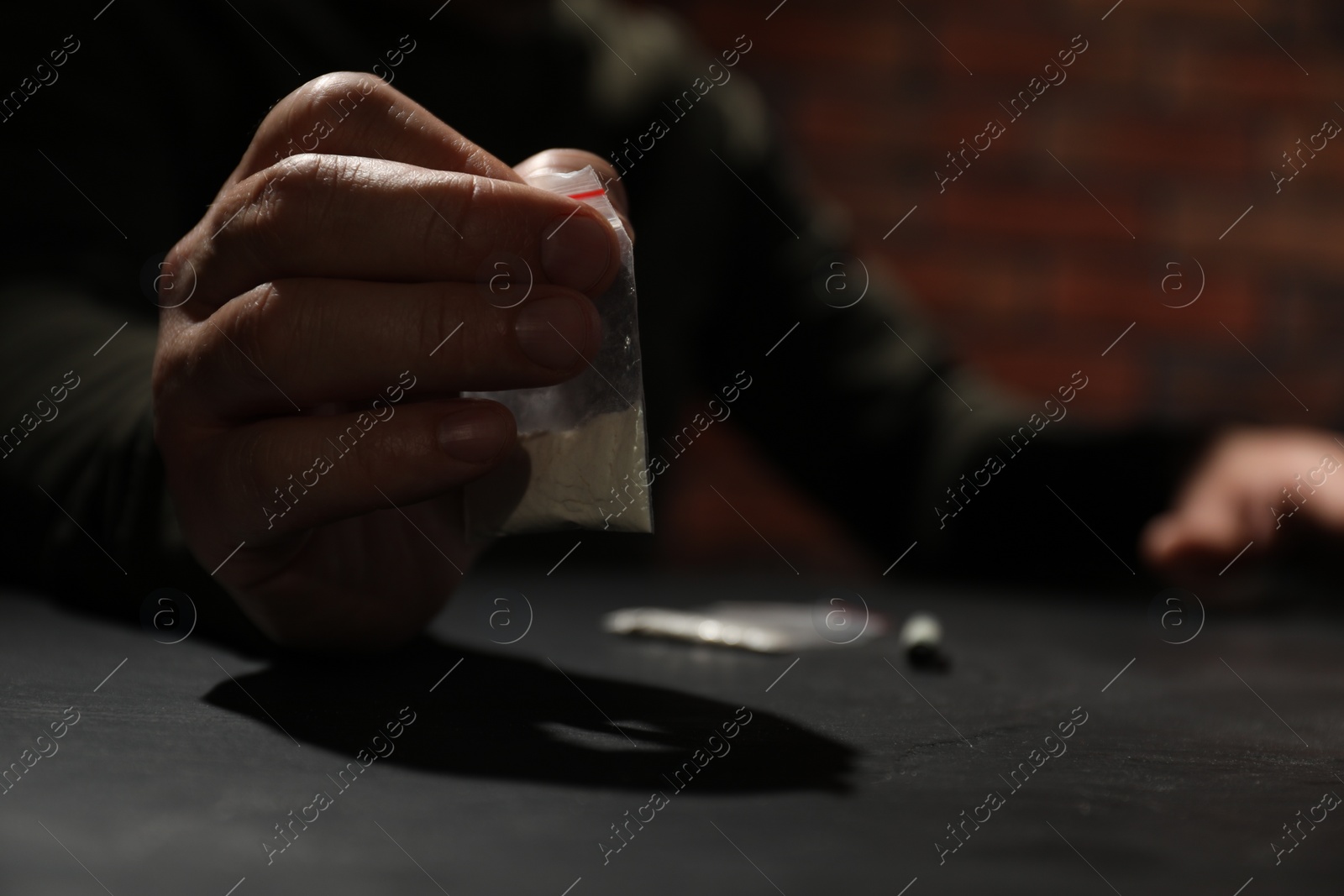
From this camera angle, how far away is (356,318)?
397mm

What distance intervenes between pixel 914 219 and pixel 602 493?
1.64 metres

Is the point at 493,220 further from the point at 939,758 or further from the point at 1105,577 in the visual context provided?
the point at 1105,577

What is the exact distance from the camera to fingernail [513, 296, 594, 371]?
0.39m

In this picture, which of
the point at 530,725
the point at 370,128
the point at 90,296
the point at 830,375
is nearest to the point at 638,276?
the point at 830,375

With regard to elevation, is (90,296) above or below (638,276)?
above

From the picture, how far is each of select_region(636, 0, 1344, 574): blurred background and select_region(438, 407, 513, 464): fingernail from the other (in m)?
1.43

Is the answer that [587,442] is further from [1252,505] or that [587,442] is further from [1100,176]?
[1100,176]

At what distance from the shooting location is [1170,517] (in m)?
1.03

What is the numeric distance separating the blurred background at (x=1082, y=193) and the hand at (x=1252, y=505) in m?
0.89

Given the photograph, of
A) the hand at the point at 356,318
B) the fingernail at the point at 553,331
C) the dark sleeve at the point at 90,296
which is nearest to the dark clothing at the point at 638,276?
the dark sleeve at the point at 90,296

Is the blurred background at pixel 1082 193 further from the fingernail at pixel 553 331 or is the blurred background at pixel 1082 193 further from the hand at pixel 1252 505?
the fingernail at pixel 553 331

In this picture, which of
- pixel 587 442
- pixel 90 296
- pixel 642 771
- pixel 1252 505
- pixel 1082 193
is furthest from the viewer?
pixel 1082 193

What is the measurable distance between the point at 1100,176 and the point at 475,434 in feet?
6.18

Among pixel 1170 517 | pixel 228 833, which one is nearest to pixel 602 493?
pixel 228 833
